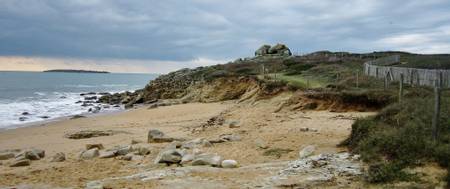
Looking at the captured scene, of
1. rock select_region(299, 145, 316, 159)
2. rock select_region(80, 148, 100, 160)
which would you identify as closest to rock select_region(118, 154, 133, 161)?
rock select_region(80, 148, 100, 160)

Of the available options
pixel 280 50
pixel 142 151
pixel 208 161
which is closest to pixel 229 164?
pixel 208 161

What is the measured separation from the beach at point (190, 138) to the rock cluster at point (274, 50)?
158 feet

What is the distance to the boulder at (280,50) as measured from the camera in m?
73.2

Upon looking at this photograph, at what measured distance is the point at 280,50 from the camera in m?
74.7

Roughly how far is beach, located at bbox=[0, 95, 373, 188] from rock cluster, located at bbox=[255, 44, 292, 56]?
158 feet

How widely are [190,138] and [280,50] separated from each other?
59.4 metres

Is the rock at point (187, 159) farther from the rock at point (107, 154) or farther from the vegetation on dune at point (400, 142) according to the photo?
the vegetation on dune at point (400, 142)

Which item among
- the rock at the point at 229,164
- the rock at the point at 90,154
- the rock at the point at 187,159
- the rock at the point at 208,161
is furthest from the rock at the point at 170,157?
the rock at the point at 90,154

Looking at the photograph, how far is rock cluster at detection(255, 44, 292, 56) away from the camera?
7388 cm

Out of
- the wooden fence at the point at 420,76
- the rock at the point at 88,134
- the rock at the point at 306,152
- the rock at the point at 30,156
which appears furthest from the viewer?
the wooden fence at the point at 420,76

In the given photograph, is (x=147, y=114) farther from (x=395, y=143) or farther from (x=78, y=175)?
(x=395, y=143)

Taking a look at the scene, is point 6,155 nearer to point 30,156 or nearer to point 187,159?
point 30,156

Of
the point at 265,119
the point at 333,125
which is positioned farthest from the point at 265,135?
the point at 265,119

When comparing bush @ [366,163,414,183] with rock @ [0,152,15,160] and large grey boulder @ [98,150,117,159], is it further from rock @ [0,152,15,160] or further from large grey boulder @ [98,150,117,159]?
rock @ [0,152,15,160]
